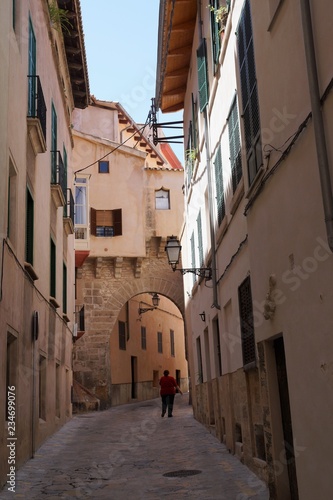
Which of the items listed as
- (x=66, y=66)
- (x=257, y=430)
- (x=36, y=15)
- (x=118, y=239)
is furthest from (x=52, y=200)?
(x=118, y=239)

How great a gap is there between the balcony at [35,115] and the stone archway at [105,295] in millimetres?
15785

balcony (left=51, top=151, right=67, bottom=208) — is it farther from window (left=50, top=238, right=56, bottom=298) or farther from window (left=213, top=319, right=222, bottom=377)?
window (left=213, top=319, right=222, bottom=377)

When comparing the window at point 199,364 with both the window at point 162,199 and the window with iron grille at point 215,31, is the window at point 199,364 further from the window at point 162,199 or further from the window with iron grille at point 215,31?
the window at point 162,199

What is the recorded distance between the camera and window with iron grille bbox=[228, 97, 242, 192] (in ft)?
30.8

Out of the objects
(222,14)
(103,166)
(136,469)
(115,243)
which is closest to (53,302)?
(136,469)

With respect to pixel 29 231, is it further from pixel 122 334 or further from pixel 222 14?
pixel 122 334

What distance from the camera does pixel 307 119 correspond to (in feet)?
17.1

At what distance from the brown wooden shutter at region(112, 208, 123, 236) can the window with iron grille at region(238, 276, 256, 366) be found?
18260 millimetres

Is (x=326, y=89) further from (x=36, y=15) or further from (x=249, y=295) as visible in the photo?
(x=36, y=15)

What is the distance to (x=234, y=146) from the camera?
31.8 ft

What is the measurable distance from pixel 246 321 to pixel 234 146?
273 centimetres

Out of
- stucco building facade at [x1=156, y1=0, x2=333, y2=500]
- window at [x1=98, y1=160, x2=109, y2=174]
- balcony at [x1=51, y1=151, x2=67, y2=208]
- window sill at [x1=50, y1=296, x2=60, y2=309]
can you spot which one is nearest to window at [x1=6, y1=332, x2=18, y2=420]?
stucco building facade at [x1=156, y1=0, x2=333, y2=500]

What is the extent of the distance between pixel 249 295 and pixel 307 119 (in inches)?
159

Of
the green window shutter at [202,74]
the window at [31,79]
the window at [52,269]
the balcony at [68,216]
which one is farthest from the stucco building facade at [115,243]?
the window at [31,79]
